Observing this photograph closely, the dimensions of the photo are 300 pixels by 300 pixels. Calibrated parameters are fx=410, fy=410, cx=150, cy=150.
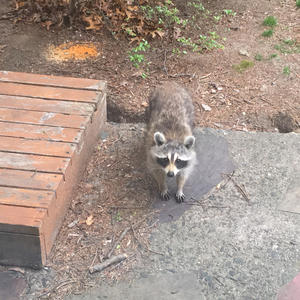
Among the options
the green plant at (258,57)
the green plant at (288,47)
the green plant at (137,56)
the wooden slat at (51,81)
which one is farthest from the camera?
the green plant at (288,47)

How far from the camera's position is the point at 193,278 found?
3236 millimetres

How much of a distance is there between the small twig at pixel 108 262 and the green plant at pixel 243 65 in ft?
12.1

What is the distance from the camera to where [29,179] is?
3.35 m

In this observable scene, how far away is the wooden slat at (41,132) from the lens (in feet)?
12.5

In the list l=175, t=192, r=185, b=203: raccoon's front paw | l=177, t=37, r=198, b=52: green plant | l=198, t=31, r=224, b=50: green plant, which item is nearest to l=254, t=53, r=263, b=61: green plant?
l=198, t=31, r=224, b=50: green plant

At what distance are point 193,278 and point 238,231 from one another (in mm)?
660

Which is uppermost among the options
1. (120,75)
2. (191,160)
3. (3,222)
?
(3,222)

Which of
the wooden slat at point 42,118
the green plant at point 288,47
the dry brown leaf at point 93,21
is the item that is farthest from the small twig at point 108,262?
the green plant at point 288,47

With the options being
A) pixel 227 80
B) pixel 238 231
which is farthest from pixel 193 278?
pixel 227 80

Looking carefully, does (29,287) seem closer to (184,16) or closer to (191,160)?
(191,160)

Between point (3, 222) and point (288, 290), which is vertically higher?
point (3, 222)

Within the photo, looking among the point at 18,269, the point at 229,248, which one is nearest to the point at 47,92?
the point at 18,269

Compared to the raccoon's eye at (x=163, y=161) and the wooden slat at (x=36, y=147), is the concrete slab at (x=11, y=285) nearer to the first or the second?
the wooden slat at (x=36, y=147)

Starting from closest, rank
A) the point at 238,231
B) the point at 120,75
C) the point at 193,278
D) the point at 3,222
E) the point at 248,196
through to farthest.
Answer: the point at 3,222 → the point at 193,278 → the point at 238,231 → the point at 248,196 → the point at 120,75
